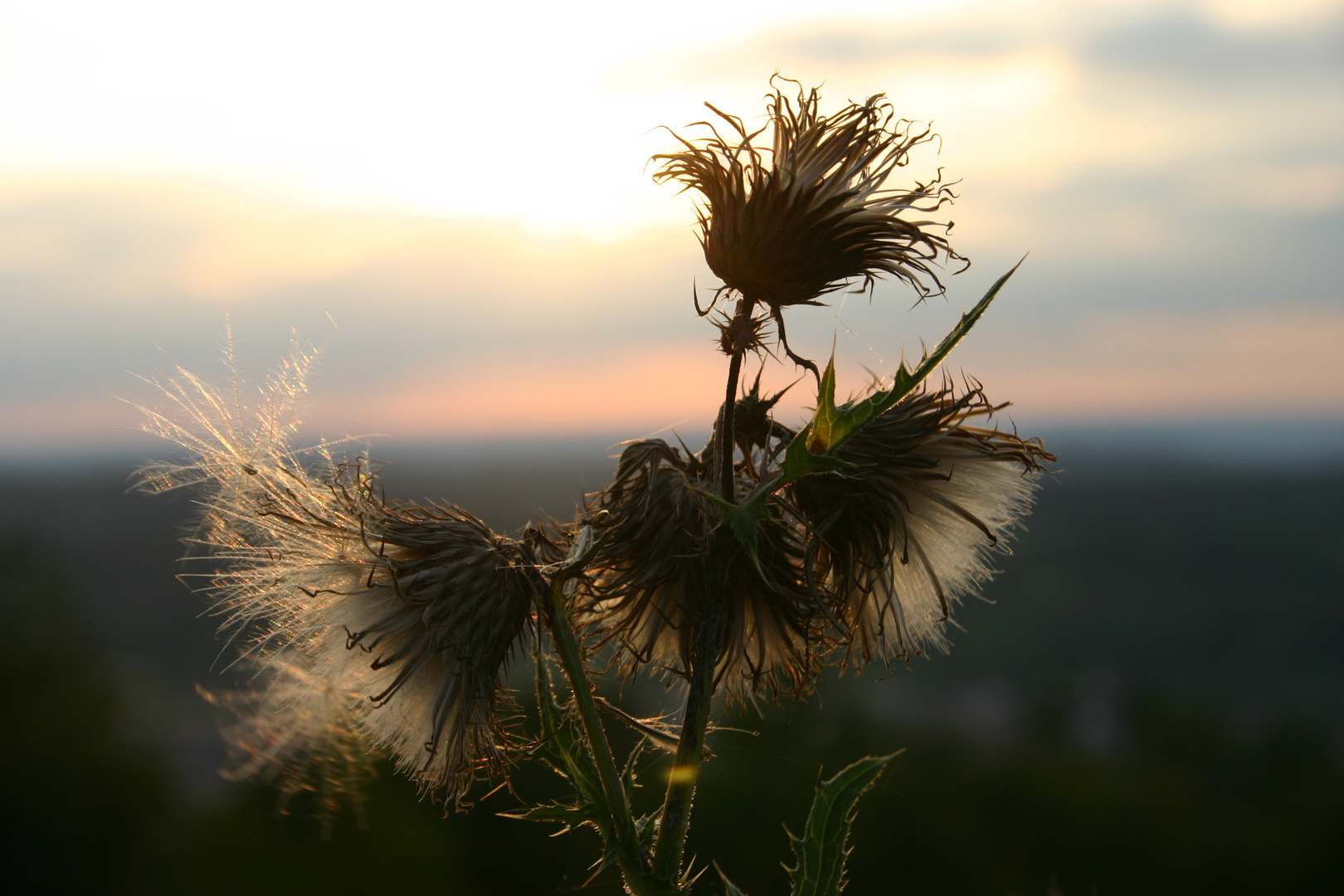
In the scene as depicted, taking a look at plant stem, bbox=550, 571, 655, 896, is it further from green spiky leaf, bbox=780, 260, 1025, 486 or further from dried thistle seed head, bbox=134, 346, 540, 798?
green spiky leaf, bbox=780, 260, 1025, 486

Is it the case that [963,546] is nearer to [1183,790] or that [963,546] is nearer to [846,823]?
[846,823]

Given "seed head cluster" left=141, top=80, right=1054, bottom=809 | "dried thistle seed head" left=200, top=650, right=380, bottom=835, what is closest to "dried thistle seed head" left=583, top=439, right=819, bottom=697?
"seed head cluster" left=141, top=80, right=1054, bottom=809

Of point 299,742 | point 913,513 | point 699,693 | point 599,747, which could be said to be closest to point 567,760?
point 599,747

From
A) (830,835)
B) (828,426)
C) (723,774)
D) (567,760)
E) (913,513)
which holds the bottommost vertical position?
(723,774)

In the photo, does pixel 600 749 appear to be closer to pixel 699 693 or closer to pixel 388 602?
pixel 699 693

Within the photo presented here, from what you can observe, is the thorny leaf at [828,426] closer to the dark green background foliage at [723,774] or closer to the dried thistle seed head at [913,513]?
the dried thistle seed head at [913,513]

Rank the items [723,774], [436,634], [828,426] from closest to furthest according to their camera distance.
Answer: [828,426], [436,634], [723,774]

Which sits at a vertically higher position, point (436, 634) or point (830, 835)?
point (436, 634)
